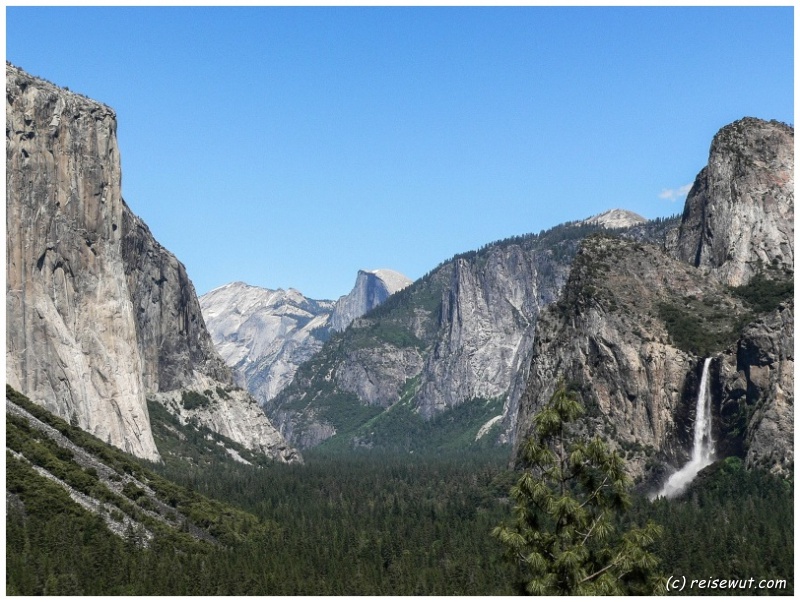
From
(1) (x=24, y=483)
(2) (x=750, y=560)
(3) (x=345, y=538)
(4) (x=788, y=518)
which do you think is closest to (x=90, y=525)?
(1) (x=24, y=483)

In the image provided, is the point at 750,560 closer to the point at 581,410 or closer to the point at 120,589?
the point at 120,589

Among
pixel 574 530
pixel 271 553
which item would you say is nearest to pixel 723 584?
pixel 271 553

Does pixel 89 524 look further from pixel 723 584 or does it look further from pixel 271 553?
pixel 723 584

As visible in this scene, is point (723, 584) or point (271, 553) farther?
point (271, 553)

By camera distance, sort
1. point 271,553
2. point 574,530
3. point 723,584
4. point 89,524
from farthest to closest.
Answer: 1. point 271,553
2. point 89,524
3. point 723,584
4. point 574,530

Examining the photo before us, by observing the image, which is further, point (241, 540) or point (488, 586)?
point (241, 540)

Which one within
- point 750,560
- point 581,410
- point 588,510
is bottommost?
point 750,560

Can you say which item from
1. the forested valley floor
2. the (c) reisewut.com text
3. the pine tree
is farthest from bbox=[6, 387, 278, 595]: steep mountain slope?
the pine tree

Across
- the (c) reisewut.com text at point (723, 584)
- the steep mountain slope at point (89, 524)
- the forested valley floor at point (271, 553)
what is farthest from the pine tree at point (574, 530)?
the (c) reisewut.com text at point (723, 584)
